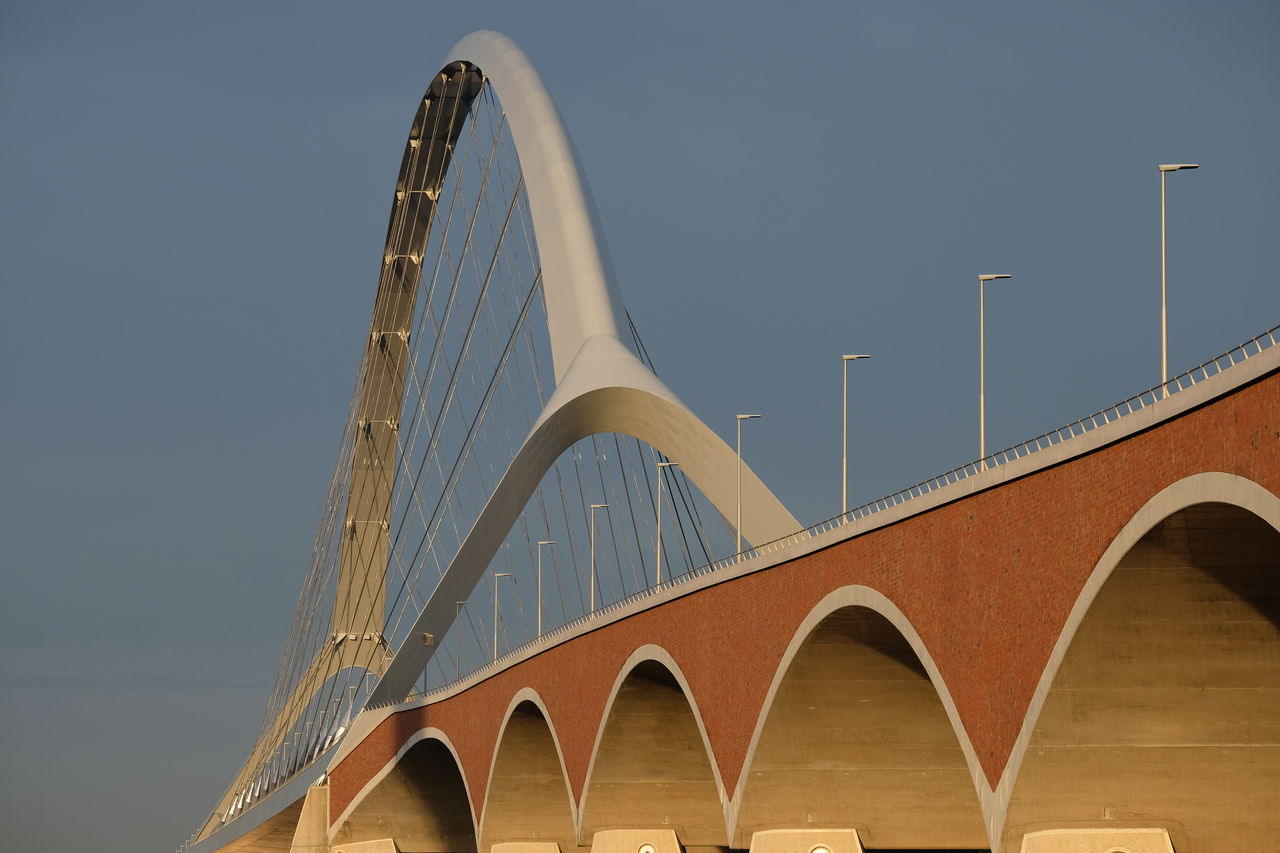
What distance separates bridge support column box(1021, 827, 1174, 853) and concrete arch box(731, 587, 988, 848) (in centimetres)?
864

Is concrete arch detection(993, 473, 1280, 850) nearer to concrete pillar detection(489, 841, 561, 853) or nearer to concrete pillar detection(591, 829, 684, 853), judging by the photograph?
concrete pillar detection(591, 829, 684, 853)

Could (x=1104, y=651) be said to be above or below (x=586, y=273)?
below

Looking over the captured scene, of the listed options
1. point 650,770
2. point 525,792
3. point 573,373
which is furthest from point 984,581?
point 525,792

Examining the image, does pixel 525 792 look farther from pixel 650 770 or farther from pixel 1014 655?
pixel 1014 655

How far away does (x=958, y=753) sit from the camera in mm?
46688

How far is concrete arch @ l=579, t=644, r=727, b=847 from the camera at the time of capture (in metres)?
58.6

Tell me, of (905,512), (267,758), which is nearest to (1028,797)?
(905,512)

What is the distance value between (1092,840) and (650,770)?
27.6 metres

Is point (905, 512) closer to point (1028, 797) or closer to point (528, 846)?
point (1028, 797)

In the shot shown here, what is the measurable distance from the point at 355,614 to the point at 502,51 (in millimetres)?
29656

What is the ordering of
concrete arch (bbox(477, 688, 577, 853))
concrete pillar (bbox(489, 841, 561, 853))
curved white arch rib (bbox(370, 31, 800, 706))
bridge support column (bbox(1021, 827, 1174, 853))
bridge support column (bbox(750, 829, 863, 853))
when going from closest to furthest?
bridge support column (bbox(1021, 827, 1174, 853)), bridge support column (bbox(750, 829, 863, 853)), curved white arch rib (bbox(370, 31, 800, 706)), concrete arch (bbox(477, 688, 577, 853)), concrete pillar (bbox(489, 841, 561, 853))

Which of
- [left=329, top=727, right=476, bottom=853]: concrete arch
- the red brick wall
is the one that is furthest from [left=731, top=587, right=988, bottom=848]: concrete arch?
[left=329, top=727, right=476, bottom=853]: concrete arch

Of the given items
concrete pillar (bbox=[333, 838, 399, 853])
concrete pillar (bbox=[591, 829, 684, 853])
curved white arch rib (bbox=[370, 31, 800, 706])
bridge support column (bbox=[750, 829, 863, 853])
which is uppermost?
curved white arch rib (bbox=[370, 31, 800, 706])

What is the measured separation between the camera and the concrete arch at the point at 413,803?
86.9 metres
